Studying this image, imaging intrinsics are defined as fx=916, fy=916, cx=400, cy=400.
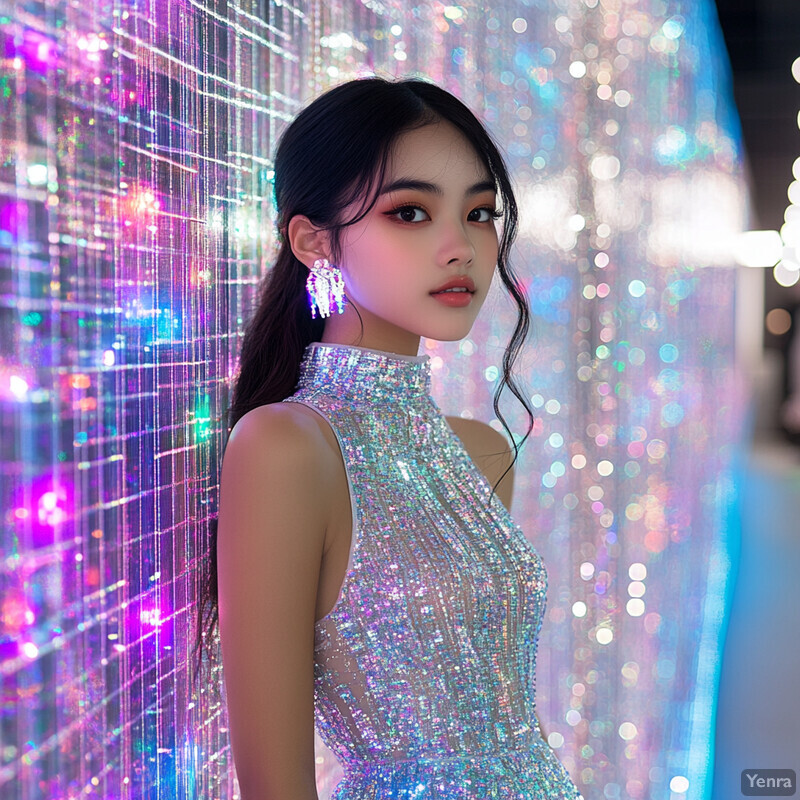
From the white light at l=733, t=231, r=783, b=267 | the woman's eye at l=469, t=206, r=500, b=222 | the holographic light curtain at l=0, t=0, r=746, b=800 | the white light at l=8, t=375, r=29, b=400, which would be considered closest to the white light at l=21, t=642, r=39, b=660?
the holographic light curtain at l=0, t=0, r=746, b=800

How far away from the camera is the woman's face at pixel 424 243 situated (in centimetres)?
115

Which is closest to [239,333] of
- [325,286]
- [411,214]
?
[325,286]

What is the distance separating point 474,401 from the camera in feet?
6.64

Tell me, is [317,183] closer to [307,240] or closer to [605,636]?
[307,240]

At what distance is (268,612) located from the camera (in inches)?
38.2

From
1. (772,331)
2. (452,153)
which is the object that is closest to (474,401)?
(452,153)

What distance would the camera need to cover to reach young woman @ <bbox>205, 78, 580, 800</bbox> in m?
0.99

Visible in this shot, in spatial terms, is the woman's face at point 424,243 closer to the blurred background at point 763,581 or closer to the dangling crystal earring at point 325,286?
the dangling crystal earring at point 325,286

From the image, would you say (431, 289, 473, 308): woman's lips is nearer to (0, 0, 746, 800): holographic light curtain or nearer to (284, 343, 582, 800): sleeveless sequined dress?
(284, 343, 582, 800): sleeveless sequined dress

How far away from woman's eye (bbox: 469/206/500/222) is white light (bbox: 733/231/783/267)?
1.30 metres

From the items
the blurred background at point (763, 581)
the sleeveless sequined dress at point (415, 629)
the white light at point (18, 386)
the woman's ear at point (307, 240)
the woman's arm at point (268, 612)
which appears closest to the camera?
the white light at point (18, 386)

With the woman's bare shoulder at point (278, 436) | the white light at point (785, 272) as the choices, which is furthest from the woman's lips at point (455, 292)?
the white light at point (785, 272)

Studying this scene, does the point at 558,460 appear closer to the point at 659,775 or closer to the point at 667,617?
the point at 667,617

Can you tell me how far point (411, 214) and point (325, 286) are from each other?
6.1 inches
